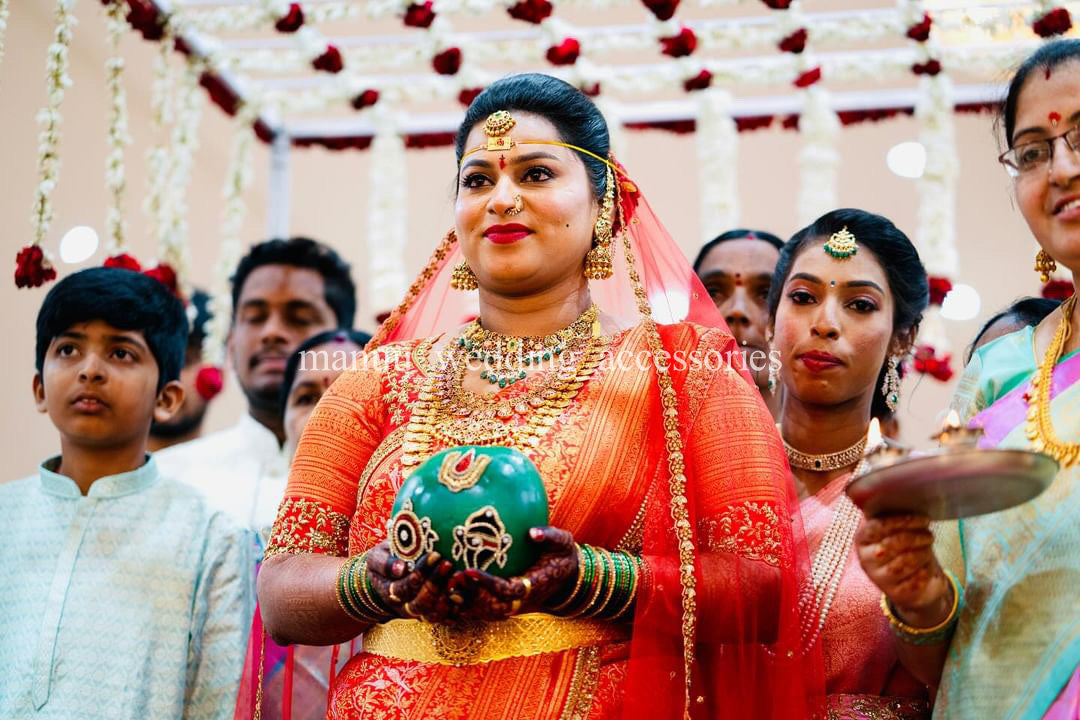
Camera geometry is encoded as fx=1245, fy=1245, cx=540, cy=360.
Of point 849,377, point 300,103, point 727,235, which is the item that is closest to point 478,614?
point 849,377

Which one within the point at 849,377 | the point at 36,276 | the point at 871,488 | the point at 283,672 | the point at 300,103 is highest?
the point at 300,103

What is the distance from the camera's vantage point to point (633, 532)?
2.42 metres

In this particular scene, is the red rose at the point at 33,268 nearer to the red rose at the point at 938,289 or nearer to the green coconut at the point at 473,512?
the green coconut at the point at 473,512

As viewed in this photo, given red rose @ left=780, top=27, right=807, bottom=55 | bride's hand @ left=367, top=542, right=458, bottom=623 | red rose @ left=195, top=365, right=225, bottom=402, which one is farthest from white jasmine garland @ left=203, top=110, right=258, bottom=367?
bride's hand @ left=367, top=542, right=458, bottom=623

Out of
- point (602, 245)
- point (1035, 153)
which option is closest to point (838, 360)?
point (602, 245)

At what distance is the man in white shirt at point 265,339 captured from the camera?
15.1 ft

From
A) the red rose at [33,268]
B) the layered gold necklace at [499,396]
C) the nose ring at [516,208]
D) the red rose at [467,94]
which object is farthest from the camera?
the red rose at [467,94]

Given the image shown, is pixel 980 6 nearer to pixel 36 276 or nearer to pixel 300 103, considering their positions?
pixel 300 103

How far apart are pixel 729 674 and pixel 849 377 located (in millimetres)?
974

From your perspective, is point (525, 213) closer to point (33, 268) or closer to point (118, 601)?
point (118, 601)

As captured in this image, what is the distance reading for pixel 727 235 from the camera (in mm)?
4059

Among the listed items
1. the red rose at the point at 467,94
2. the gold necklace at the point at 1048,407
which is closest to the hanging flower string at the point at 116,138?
the red rose at the point at 467,94

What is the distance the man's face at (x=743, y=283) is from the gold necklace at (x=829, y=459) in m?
0.66

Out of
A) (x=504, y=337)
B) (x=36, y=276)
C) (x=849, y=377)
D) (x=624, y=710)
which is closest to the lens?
(x=624, y=710)
